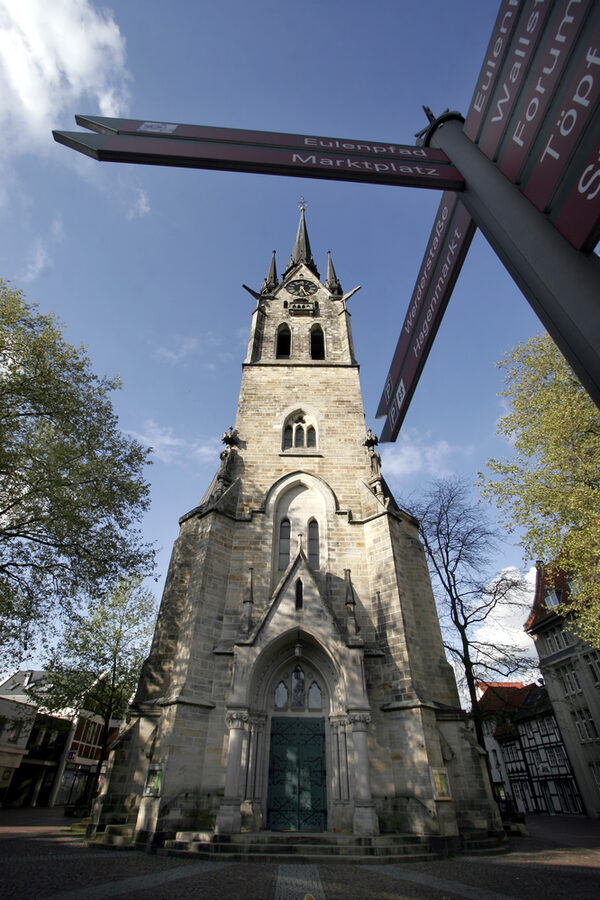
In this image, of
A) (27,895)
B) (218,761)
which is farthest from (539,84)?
(218,761)

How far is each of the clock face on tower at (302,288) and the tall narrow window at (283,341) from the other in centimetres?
284

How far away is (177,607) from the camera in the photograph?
11.9 meters

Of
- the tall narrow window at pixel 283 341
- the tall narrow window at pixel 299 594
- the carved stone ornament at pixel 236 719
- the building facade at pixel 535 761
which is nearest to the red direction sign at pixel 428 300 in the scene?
the tall narrow window at pixel 299 594

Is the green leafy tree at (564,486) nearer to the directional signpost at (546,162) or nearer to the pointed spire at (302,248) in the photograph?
the directional signpost at (546,162)

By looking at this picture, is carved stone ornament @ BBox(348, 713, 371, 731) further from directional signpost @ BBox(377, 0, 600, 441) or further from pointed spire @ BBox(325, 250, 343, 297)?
pointed spire @ BBox(325, 250, 343, 297)

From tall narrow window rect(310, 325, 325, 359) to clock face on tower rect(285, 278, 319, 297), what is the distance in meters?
2.82

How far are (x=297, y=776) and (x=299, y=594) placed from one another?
3.94 metres

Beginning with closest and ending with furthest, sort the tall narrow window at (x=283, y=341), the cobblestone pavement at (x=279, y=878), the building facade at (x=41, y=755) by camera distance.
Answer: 1. the cobblestone pavement at (x=279, y=878)
2. the tall narrow window at (x=283, y=341)
3. the building facade at (x=41, y=755)

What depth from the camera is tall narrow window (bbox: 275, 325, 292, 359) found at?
67.6 ft

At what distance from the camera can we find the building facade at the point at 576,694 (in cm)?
2458

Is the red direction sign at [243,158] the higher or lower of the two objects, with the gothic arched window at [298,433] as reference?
lower

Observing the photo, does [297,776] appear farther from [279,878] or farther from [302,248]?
[302,248]

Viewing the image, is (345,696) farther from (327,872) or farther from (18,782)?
(18,782)

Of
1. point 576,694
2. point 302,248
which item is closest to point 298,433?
point 302,248
